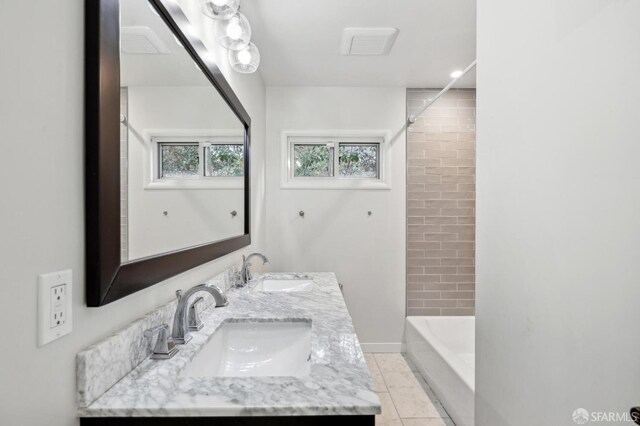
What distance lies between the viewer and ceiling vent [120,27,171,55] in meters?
0.87

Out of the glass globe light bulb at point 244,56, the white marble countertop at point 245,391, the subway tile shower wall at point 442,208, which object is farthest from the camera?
the subway tile shower wall at point 442,208

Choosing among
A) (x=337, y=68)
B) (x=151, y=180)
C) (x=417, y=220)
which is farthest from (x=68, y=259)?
(x=417, y=220)

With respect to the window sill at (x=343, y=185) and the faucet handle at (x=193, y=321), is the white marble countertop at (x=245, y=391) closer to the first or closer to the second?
the faucet handle at (x=193, y=321)

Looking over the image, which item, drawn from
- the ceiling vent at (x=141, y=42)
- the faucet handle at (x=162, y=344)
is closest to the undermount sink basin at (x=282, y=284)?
the faucet handle at (x=162, y=344)

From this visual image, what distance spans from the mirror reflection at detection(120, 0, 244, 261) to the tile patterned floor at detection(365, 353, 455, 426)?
131cm

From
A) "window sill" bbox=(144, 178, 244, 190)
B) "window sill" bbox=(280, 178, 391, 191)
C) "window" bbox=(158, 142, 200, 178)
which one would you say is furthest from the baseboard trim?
"window" bbox=(158, 142, 200, 178)

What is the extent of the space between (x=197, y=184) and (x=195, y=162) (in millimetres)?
95

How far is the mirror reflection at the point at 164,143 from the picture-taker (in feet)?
2.99

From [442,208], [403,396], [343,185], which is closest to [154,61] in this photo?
[343,185]

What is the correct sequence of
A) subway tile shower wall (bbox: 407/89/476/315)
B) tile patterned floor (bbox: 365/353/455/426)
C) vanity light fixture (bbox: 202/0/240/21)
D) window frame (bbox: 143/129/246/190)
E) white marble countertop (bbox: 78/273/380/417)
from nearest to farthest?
white marble countertop (bbox: 78/273/380/417)
window frame (bbox: 143/129/246/190)
vanity light fixture (bbox: 202/0/240/21)
tile patterned floor (bbox: 365/353/455/426)
subway tile shower wall (bbox: 407/89/476/315)

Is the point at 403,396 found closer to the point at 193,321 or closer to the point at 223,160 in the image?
the point at 193,321

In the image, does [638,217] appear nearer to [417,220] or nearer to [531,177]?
[531,177]

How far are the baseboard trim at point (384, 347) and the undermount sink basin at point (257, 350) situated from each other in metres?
2.06

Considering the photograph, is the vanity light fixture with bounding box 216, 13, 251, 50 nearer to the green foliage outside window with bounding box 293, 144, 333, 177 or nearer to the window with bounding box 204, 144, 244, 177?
the window with bounding box 204, 144, 244, 177
